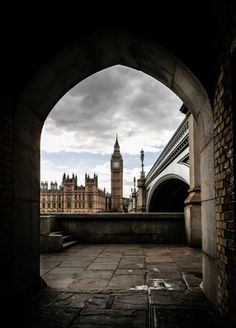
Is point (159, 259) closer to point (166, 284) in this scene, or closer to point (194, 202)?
point (166, 284)

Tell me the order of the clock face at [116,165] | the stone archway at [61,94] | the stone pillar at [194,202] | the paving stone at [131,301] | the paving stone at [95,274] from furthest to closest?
the clock face at [116,165] → the stone pillar at [194,202] → the paving stone at [95,274] → the stone archway at [61,94] → the paving stone at [131,301]

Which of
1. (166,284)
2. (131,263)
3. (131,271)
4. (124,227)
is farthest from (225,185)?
(124,227)

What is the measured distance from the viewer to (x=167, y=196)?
32656mm

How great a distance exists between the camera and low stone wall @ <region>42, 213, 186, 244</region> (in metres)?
10.4

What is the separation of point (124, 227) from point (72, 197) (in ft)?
351

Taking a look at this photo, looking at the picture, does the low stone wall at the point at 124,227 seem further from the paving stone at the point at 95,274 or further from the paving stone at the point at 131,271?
the paving stone at the point at 95,274

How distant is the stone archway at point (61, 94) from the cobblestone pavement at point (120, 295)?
0.37 m

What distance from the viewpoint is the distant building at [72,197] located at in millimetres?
114625

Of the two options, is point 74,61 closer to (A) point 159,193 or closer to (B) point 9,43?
(B) point 9,43

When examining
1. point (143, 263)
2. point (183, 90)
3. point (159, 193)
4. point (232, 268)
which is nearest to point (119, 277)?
point (143, 263)

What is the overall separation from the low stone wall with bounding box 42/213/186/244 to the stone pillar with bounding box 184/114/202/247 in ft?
1.89

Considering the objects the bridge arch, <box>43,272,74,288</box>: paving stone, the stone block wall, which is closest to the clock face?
the bridge arch

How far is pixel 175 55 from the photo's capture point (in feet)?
13.8

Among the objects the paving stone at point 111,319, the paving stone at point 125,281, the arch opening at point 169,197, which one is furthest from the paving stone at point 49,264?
the arch opening at point 169,197
